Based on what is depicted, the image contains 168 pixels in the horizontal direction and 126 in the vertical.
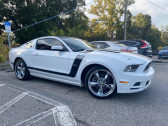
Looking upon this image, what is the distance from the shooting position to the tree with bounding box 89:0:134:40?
83.9 feet

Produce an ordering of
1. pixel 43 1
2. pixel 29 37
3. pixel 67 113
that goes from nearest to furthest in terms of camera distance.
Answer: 1. pixel 67 113
2. pixel 29 37
3. pixel 43 1

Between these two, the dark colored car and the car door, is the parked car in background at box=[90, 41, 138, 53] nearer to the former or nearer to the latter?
the dark colored car

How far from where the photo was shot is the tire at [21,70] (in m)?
4.62

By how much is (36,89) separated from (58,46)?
54.6 inches

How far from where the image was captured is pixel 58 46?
3.63 m

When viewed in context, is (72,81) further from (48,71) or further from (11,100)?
(11,100)

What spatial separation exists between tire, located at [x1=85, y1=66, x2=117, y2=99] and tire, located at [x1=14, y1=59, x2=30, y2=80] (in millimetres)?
2427

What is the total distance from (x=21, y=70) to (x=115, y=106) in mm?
3520

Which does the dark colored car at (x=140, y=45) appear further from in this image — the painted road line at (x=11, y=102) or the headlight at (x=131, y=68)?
the painted road line at (x=11, y=102)

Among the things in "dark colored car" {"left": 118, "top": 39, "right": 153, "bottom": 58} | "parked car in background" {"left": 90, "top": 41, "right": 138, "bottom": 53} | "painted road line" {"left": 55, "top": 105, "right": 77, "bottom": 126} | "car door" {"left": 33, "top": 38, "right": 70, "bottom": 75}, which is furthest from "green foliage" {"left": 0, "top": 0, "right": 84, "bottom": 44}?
"painted road line" {"left": 55, "top": 105, "right": 77, "bottom": 126}

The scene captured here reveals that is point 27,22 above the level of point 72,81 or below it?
above

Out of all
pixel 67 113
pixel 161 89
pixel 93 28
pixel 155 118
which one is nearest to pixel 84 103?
pixel 67 113

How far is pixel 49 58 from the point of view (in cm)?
394

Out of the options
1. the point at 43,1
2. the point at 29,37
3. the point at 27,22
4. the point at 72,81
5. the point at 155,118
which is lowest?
the point at 155,118
